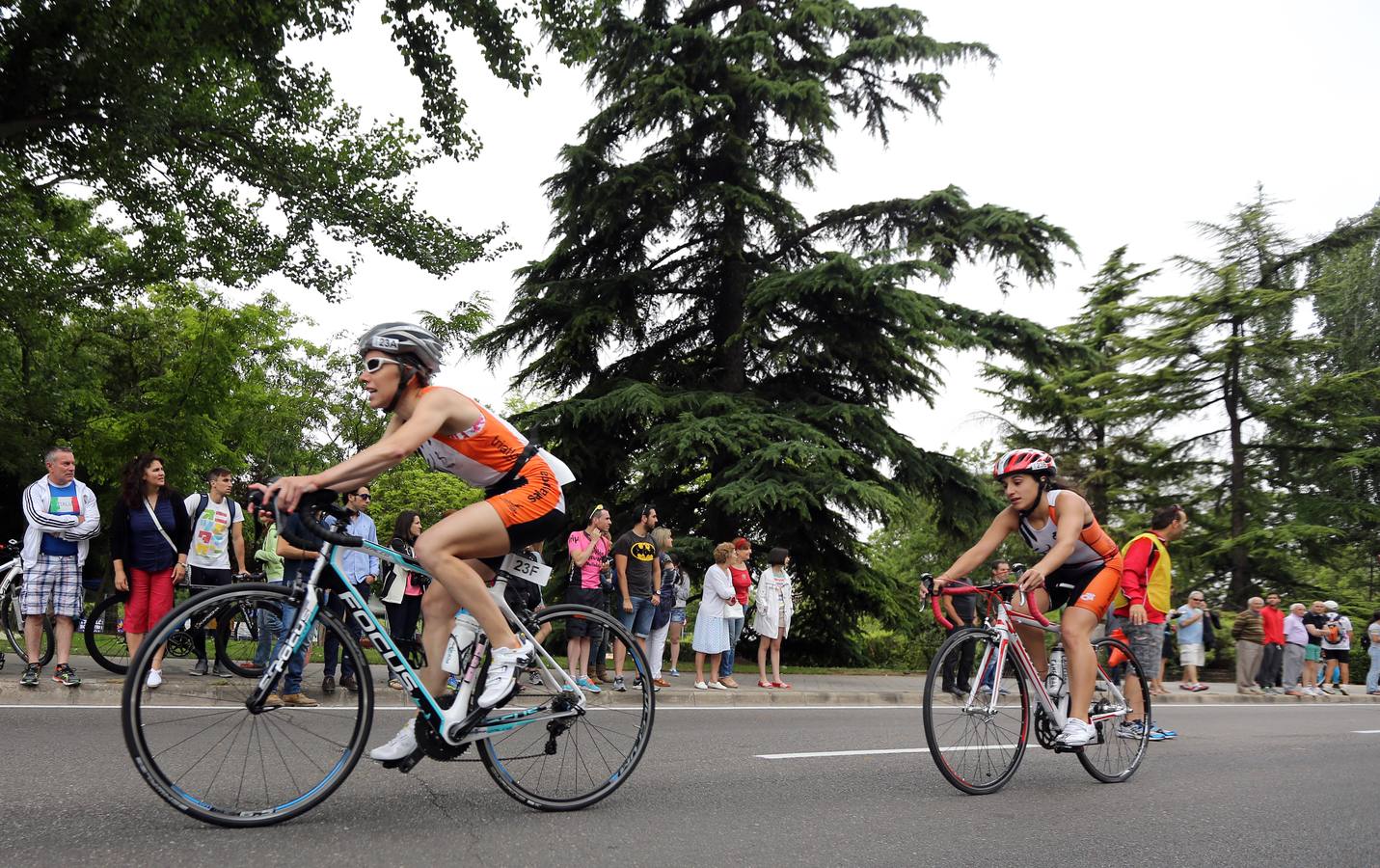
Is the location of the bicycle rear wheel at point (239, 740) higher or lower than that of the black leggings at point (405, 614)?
lower

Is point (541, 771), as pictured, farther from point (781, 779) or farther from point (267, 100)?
point (267, 100)

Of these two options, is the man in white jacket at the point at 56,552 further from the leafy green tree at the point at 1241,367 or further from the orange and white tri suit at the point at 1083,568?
the leafy green tree at the point at 1241,367

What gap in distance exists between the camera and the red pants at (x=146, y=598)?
9.09m

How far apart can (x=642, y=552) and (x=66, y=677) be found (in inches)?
241

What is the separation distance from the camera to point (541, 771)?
4836 mm

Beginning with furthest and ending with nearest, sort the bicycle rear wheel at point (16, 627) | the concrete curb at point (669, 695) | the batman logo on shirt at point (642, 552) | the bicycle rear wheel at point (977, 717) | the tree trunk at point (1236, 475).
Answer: the tree trunk at point (1236, 475)
the batman logo on shirt at point (642, 552)
the bicycle rear wheel at point (16, 627)
the bicycle rear wheel at point (977, 717)
the concrete curb at point (669, 695)

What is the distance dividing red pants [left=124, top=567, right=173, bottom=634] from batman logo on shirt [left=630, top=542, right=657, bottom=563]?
5209 mm

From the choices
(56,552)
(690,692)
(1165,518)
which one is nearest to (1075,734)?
(1165,518)

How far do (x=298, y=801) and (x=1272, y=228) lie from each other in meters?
35.0

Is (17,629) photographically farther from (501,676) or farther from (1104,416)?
(1104,416)

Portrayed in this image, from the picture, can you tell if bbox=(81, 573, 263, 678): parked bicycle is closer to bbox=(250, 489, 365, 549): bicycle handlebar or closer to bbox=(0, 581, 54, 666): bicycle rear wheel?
bbox=(0, 581, 54, 666): bicycle rear wheel

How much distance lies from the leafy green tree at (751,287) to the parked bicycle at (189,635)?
9.95 m

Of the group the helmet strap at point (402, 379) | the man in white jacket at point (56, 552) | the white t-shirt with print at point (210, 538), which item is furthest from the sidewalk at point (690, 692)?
the helmet strap at point (402, 379)

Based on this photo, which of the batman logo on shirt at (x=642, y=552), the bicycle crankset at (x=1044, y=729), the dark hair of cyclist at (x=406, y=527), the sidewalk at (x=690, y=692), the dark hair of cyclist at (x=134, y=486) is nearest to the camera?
the sidewalk at (x=690, y=692)
